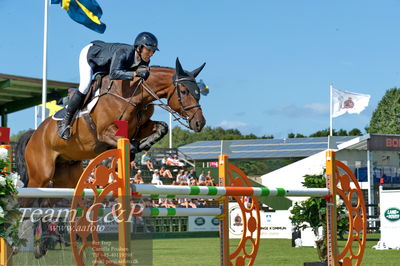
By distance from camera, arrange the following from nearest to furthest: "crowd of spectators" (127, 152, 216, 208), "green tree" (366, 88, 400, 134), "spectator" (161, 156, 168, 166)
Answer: "crowd of spectators" (127, 152, 216, 208), "spectator" (161, 156, 168, 166), "green tree" (366, 88, 400, 134)

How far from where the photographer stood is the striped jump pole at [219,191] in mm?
4205

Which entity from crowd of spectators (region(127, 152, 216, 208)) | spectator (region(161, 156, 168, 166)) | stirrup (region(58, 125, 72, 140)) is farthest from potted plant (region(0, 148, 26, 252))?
spectator (region(161, 156, 168, 166))

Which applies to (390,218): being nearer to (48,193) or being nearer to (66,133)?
(66,133)

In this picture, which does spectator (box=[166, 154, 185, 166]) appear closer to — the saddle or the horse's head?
the saddle

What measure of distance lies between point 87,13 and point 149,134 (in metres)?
8.17

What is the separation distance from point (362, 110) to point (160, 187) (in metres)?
23.0

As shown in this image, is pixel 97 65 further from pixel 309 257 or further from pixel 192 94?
pixel 309 257

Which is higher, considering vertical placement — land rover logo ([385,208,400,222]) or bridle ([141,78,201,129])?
bridle ([141,78,201,129])

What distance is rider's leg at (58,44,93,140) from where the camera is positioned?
6.21 metres

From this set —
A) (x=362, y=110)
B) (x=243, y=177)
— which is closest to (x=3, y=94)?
(x=243, y=177)

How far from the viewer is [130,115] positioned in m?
5.95

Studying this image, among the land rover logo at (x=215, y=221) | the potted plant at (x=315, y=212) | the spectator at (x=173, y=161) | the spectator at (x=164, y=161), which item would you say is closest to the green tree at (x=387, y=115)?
the spectator at (x=173, y=161)

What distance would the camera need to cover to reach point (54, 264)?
520 centimetres

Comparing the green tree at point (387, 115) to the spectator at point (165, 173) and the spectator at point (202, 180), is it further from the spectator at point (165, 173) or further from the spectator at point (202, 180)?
the spectator at point (202, 180)
